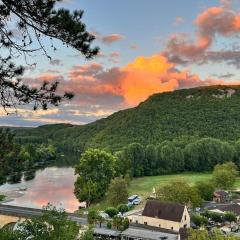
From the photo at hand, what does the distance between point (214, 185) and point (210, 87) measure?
12793 cm

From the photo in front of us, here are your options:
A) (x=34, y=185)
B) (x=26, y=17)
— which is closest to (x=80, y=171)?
(x=34, y=185)

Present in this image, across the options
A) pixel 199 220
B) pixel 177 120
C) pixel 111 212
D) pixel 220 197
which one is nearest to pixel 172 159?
pixel 220 197

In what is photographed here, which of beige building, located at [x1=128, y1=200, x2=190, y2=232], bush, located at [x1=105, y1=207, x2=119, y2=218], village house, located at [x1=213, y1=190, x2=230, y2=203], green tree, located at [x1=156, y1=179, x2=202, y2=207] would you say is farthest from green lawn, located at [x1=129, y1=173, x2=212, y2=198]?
beige building, located at [x1=128, y1=200, x2=190, y2=232]

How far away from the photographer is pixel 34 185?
71.9m

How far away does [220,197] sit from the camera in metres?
60.8

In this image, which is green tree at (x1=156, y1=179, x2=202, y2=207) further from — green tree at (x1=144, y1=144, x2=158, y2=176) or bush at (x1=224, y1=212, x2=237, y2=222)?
green tree at (x1=144, y1=144, x2=158, y2=176)

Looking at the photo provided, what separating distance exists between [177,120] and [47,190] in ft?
295

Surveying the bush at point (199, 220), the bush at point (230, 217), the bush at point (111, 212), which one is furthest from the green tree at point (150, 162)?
the bush at point (199, 220)

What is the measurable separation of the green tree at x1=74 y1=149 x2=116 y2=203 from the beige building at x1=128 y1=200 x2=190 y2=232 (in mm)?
13048

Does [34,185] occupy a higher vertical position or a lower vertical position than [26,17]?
lower

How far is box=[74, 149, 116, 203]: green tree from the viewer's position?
196 feet

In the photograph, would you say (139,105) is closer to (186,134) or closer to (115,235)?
(186,134)

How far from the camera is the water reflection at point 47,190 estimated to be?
2307 inches

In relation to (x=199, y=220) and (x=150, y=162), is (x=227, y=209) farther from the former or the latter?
(x=150, y=162)
